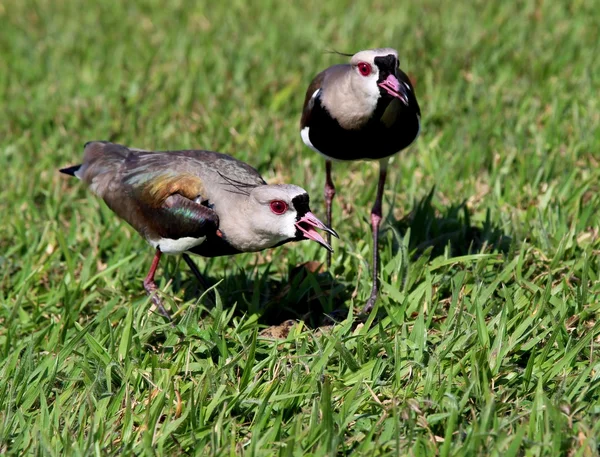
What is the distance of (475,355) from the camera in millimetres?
3740

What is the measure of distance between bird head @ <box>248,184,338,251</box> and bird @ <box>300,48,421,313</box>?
24.9 inches

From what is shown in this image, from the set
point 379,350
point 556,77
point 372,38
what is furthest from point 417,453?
point 372,38

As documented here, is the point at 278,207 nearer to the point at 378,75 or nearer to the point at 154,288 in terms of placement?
the point at 378,75

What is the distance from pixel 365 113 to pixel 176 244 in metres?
1.19

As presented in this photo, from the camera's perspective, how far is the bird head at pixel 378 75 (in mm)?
4246

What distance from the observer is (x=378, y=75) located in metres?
4.30

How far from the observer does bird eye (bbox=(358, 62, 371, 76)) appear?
4.33 metres

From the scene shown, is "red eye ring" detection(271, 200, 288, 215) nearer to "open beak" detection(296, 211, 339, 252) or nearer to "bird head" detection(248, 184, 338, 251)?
"bird head" detection(248, 184, 338, 251)

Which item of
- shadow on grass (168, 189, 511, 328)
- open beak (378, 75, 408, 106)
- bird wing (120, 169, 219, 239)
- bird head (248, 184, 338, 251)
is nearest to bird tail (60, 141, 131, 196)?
bird wing (120, 169, 219, 239)

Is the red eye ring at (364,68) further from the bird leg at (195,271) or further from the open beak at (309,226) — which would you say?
the bird leg at (195,271)

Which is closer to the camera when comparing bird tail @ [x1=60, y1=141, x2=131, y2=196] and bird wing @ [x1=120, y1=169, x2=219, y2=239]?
bird wing @ [x1=120, y1=169, x2=219, y2=239]

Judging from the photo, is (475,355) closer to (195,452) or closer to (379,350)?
(379,350)

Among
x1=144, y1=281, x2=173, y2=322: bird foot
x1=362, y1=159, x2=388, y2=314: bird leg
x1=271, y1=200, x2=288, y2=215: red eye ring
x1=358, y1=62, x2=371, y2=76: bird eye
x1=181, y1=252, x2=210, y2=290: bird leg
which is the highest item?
x1=358, y1=62, x2=371, y2=76: bird eye

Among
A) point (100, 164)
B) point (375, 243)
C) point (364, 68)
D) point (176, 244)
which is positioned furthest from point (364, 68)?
point (100, 164)
